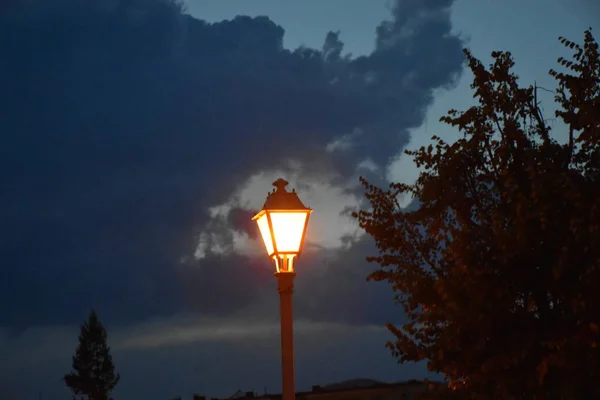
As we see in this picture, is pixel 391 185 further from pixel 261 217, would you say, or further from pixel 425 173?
pixel 261 217

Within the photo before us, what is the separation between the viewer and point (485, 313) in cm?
1157

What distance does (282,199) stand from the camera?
36.1 feet

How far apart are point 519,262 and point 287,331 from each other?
3.32m

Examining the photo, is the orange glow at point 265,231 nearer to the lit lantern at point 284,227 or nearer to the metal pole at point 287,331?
the lit lantern at point 284,227

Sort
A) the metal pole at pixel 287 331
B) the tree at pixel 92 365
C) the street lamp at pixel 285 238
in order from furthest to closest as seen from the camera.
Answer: the tree at pixel 92 365 → the street lamp at pixel 285 238 → the metal pole at pixel 287 331

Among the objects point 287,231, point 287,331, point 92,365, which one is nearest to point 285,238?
point 287,231

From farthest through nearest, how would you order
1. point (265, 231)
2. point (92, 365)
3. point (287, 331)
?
point (92, 365), point (265, 231), point (287, 331)

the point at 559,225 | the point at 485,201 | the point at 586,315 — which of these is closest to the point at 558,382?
the point at 586,315

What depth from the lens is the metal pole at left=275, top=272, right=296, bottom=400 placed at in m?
10.6

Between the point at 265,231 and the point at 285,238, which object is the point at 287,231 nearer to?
the point at 285,238

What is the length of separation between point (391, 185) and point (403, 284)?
3215 mm

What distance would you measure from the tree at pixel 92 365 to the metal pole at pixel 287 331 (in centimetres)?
9175

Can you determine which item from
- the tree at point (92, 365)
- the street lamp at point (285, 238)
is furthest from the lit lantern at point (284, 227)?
the tree at point (92, 365)

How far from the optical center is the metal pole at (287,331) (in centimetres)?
1062
